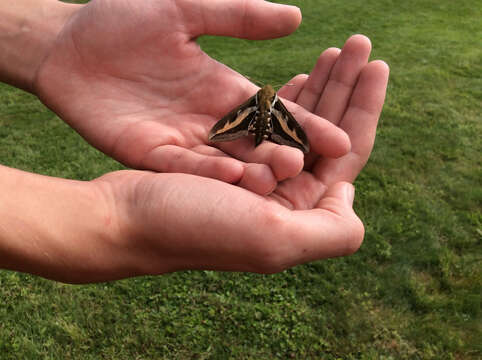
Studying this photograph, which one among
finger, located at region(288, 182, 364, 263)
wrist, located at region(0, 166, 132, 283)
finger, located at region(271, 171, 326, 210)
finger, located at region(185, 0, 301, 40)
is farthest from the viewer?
finger, located at region(185, 0, 301, 40)

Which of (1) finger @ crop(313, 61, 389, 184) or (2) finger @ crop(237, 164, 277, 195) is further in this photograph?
(1) finger @ crop(313, 61, 389, 184)

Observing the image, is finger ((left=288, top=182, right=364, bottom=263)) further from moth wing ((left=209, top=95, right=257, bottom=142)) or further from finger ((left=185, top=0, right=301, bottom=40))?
finger ((left=185, top=0, right=301, bottom=40))

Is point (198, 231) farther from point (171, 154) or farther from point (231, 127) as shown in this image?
point (231, 127)

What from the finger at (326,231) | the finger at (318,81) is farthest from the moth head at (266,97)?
the finger at (326,231)

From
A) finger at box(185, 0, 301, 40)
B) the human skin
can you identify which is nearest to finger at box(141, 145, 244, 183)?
the human skin

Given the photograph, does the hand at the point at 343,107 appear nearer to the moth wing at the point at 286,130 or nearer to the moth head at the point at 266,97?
the moth wing at the point at 286,130

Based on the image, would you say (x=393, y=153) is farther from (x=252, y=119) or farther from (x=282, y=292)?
(x=252, y=119)
